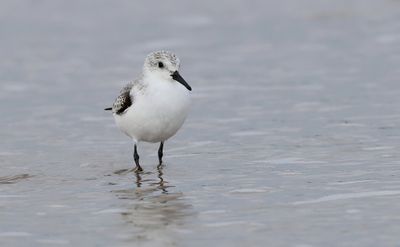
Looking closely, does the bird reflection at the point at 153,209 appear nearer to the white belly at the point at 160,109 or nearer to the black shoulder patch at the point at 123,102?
the white belly at the point at 160,109

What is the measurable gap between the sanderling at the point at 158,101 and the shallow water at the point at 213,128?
20.4 inches

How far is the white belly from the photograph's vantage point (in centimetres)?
1195

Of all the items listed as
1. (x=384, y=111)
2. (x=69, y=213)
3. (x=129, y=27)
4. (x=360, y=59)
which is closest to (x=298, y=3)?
(x=129, y=27)

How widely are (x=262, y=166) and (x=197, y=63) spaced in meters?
7.92

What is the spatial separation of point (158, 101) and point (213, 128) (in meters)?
2.85

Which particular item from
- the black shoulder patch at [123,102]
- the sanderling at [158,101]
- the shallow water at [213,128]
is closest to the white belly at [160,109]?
the sanderling at [158,101]

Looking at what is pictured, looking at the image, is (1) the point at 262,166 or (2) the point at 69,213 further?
(1) the point at 262,166

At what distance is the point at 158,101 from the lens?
1196 cm

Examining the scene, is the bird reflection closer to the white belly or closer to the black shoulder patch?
the white belly

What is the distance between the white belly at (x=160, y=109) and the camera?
39.2ft

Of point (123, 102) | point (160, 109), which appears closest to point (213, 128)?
point (123, 102)

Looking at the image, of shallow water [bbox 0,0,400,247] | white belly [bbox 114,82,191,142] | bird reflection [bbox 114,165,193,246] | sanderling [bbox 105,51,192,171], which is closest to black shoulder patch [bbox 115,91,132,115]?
sanderling [bbox 105,51,192,171]

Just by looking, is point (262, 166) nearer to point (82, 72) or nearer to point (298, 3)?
point (82, 72)

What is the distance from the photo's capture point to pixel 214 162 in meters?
12.4
